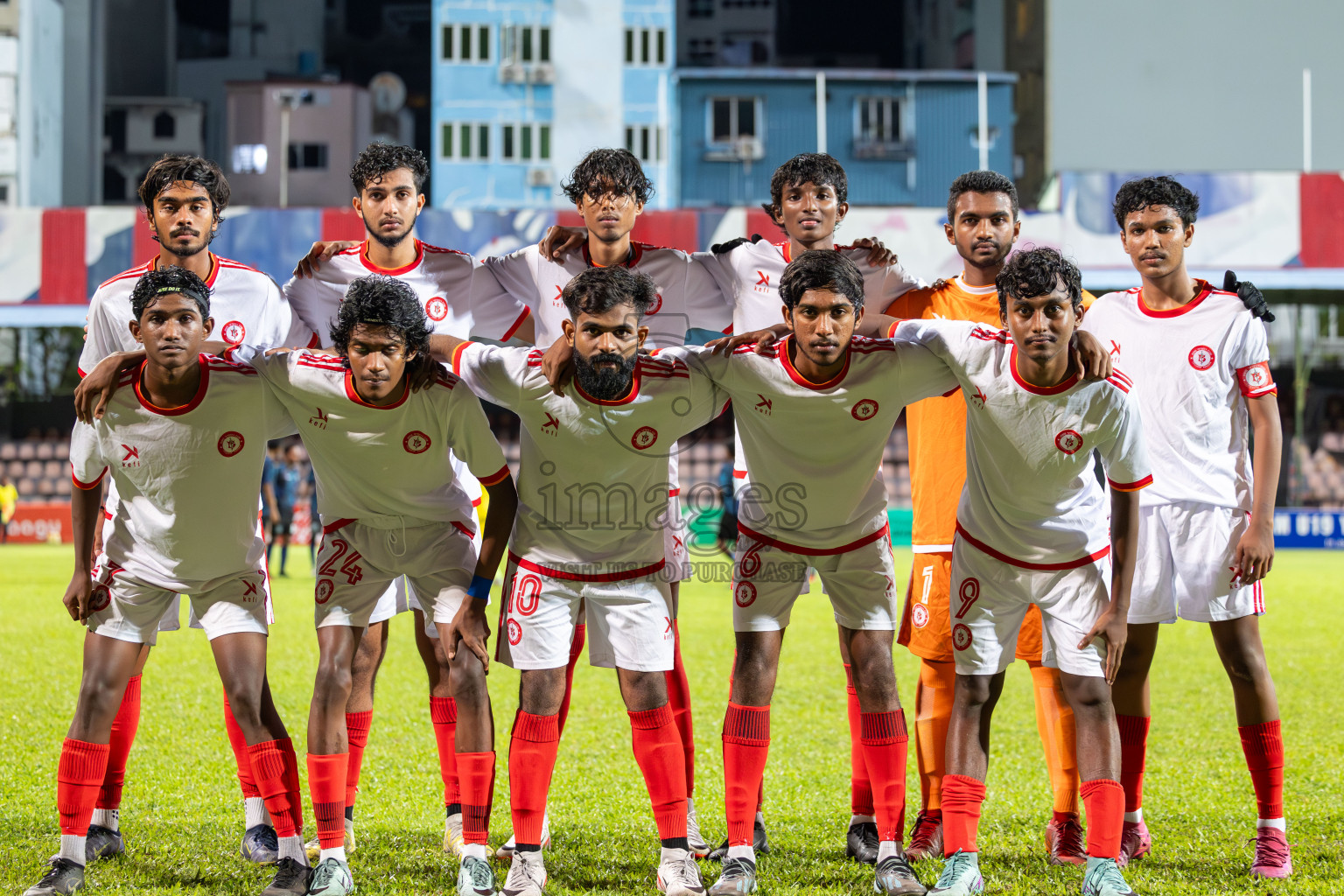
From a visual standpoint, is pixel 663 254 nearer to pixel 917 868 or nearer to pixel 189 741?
pixel 917 868

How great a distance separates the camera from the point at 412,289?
189 inches

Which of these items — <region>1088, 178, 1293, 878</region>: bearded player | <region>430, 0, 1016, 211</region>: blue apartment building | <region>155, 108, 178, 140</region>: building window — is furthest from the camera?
<region>155, 108, 178, 140</region>: building window

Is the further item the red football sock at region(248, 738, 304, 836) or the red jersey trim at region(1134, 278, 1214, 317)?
the red jersey trim at region(1134, 278, 1214, 317)

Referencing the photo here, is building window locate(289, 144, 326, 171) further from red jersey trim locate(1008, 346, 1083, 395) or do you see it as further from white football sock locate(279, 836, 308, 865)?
red jersey trim locate(1008, 346, 1083, 395)

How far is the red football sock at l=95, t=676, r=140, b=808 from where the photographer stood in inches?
182

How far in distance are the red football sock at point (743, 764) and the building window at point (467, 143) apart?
3844cm

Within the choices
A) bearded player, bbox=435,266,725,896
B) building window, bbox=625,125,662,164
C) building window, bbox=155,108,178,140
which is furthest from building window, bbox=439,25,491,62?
bearded player, bbox=435,266,725,896

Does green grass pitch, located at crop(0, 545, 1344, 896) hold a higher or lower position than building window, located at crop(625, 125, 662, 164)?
lower

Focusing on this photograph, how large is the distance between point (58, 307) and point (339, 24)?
28.6 m

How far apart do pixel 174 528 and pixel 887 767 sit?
2611 mm

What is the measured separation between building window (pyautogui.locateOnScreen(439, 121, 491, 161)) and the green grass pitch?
3141 cm

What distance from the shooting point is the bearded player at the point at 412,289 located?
181 inches

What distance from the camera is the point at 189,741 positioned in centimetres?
689

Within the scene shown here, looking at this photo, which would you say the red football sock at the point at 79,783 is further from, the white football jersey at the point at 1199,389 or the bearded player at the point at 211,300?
the white football jersey at the point at 1199,389
